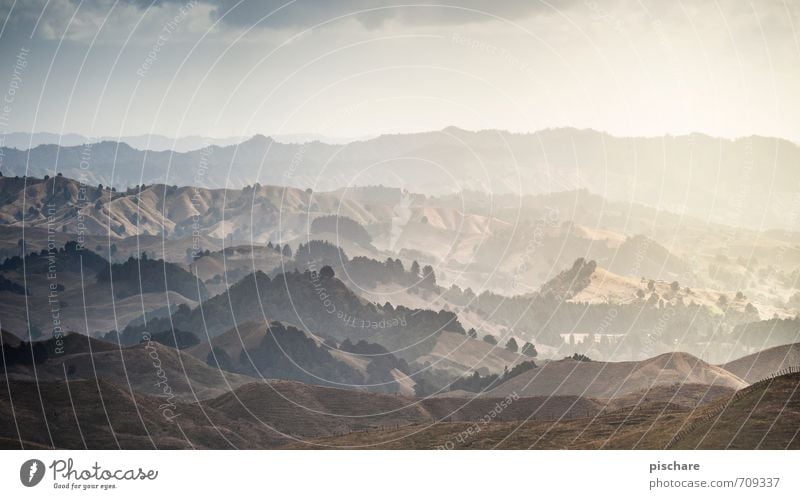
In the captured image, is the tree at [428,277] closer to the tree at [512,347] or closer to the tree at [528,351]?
the tree at [528,351]

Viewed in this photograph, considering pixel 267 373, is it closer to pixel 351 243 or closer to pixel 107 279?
pixel 107 279

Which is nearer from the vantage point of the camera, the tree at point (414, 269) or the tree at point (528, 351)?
the tree at point (528, 351)

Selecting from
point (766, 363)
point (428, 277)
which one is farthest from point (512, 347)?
point (766, 363)

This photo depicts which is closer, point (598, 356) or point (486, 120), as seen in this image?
point (486, 120)

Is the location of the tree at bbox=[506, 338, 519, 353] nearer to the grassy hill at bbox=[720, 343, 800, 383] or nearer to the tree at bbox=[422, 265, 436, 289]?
the tree at bbox=[422, 265, 436, 289]

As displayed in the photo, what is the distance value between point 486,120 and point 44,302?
204ft

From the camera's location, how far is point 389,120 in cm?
11975

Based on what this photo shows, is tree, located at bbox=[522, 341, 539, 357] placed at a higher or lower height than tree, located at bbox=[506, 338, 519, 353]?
lower

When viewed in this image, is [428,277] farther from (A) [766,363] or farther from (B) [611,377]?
(B) [611,377]

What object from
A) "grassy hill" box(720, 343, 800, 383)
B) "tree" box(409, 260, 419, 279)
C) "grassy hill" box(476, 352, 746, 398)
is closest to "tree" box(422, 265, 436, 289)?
"tree" box(409, 260, 419, 279)

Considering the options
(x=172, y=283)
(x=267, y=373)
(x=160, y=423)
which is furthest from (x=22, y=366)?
(x=172, y=283)

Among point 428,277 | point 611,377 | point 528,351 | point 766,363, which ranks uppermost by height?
point 428,277

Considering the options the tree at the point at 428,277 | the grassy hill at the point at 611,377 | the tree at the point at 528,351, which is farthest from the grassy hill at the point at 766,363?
the tree at the point at 428,277

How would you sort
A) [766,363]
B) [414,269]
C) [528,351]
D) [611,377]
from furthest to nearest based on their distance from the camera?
1. [414,269]
2. [528,351]
3. [766,363]
4. [611,377]
